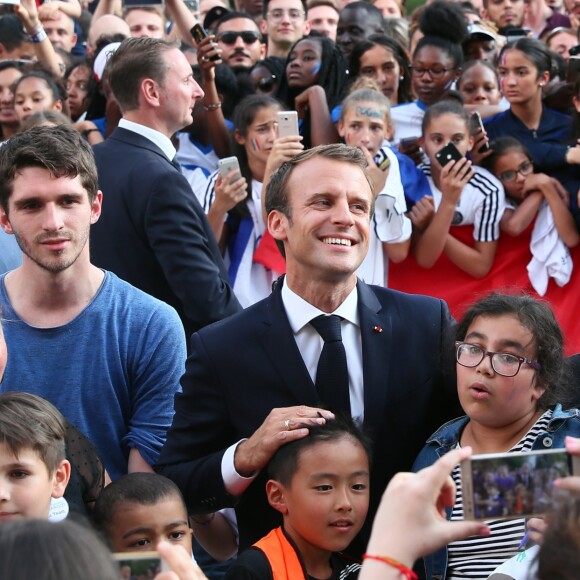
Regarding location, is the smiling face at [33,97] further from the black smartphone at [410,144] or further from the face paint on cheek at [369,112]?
the black smartphone at [410,144]

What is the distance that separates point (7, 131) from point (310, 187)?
416 cm

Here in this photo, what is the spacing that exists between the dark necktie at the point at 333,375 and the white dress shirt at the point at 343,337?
0.12 ft

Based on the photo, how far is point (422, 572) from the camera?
3.80 m

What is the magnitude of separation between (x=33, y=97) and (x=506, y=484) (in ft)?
17.6

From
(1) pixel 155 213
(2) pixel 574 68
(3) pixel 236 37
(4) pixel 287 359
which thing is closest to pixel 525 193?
(2) pixel 574 68

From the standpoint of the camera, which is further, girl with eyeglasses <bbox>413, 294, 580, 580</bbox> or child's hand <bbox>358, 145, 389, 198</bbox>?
child's hand <bbox>358, 145, 389, 198</bbox>

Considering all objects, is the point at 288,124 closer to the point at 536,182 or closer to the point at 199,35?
the point at 199,35

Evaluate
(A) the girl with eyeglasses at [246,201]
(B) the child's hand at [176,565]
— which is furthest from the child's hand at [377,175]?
(B) the child's hand at [176,565]

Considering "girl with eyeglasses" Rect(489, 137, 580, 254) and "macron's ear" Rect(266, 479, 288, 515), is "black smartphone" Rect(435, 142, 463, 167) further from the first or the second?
"macron's ear" Rect(266, 479, 288, 515)

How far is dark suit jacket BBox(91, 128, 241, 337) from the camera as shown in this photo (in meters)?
5.10

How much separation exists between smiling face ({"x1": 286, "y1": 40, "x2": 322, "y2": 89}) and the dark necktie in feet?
13.3

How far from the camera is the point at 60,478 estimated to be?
3.47 meters

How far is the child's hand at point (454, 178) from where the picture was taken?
6348 millimetres

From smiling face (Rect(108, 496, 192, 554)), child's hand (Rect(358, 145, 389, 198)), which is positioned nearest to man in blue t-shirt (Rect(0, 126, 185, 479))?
smiling face (Rect(108, 496, 192, 554))
